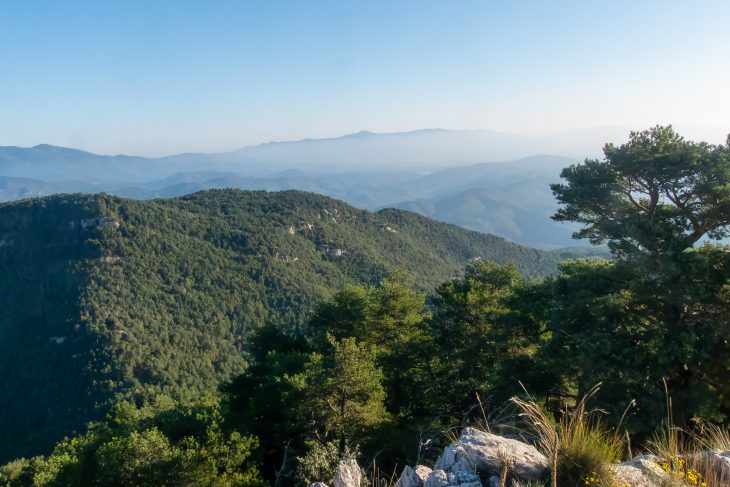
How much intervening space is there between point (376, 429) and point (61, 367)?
68273 mm

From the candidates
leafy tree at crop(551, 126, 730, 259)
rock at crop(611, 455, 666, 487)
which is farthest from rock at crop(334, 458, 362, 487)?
leafy tree at crop(551, 126, 730, 259)

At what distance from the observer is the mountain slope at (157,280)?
57.3 m

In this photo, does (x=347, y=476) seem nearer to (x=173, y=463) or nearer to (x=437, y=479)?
(x=437, y=479)

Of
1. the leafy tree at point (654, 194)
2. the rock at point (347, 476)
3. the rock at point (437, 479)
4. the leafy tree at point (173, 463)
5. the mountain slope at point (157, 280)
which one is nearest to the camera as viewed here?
the rock at point (437, 479)

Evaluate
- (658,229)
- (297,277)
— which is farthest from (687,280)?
(297,277)

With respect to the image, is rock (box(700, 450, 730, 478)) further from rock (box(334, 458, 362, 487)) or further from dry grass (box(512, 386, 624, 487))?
rock (box(334, 458, 362, 487))

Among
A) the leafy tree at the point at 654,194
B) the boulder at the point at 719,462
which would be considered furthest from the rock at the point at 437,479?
the leafy tree at the point at 654,194

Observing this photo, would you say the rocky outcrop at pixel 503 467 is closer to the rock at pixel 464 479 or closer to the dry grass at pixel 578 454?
the rock at pixel 464 479

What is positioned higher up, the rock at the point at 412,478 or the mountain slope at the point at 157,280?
the rock at the point at 412,478

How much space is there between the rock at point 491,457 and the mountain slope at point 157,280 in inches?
1662

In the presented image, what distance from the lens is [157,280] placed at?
7606cm

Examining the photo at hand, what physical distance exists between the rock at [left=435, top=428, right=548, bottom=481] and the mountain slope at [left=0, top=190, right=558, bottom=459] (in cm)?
4222

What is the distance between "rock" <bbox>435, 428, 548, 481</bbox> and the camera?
3818 mm

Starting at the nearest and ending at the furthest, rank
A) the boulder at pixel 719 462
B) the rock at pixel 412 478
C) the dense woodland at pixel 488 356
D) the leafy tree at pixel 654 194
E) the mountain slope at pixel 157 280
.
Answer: the boulder at pixel 719 462, the rock at pixel 412 478, the dense woodland at pixel 488 356, the leafy tree at pixel 654 194, the mountain slope at pixel 157 280
